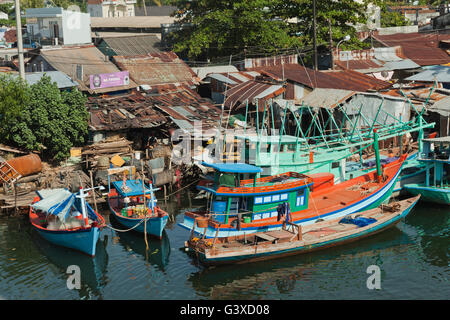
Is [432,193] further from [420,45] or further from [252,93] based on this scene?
[420,45]

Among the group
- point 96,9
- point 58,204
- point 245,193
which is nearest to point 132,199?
point 58,204

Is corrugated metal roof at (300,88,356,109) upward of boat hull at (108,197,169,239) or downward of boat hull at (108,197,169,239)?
upward

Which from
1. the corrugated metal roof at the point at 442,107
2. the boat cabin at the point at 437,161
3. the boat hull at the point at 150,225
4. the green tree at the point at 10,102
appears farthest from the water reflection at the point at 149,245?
the corrugated metal roof at the point at 442,107

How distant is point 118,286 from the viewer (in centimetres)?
2583

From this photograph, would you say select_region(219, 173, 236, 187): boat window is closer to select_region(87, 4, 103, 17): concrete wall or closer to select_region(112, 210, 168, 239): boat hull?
select_region(112, 210, 168, 239): boat hull

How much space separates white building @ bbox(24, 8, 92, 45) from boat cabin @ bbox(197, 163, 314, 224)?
32242 millimetres

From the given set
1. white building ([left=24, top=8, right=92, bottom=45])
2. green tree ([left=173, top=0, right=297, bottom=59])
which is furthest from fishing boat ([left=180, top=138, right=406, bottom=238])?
white building ([left=24, top=8, right=92, bottom=45])

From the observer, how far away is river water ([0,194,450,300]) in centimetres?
2500

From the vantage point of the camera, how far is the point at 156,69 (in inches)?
2039

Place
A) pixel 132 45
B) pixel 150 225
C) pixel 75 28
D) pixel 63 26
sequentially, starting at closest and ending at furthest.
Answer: pixel 150 225
pixel 63 26
pixel 75 28
pixel 132 45

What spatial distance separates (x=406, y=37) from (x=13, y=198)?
46756 millimetres

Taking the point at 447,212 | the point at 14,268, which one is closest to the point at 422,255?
A: the point at 447,212

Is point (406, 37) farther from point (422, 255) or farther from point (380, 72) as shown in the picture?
point (422, 255)

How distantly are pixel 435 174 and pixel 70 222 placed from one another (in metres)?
21.5
